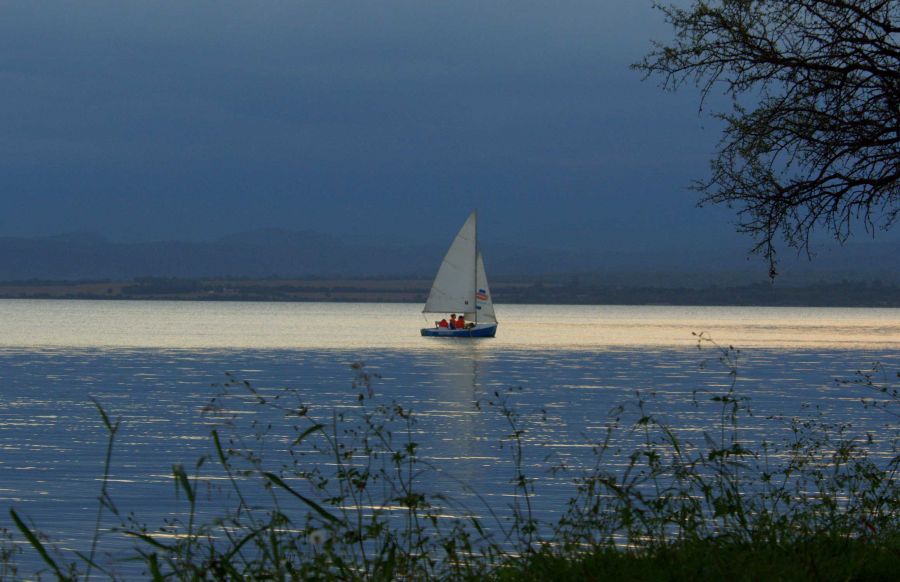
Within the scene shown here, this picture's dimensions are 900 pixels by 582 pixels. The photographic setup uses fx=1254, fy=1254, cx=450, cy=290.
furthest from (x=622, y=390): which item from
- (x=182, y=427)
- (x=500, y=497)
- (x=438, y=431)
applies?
(x=500, y=497)

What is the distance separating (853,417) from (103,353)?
64.1m

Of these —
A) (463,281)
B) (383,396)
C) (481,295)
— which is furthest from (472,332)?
(383,396)

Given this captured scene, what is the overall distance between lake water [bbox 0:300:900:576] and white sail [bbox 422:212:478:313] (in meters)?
4.63

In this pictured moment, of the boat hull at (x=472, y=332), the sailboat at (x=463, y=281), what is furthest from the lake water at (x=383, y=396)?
the sailboat at (x=463, y=281)

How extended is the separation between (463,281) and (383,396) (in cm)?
4575

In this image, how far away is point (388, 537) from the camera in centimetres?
834

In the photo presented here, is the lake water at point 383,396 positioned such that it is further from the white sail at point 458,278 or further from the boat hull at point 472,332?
the white sail at point 458,278

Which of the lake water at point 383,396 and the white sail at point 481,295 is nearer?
the lake water at point 383,396

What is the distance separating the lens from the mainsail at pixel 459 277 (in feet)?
319

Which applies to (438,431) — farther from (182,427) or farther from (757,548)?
(757,548)

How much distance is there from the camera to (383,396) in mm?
53531

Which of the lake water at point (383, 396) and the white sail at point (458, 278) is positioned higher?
the white sail at point (458, 278)

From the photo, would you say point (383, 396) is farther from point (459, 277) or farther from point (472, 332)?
point (472, 332)

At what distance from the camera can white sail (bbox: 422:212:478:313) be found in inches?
3826
